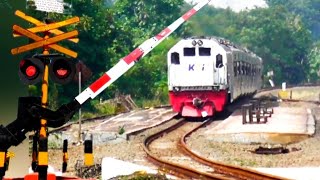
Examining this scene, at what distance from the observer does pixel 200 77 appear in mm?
17672

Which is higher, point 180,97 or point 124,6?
point 124,6

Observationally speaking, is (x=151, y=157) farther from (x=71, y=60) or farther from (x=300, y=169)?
(x=71, y=60)

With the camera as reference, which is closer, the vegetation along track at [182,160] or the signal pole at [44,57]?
the signal pole at [44,57]

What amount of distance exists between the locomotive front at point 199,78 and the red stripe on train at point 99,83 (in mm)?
12765

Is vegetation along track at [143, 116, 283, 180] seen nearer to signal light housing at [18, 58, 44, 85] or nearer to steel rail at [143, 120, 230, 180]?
steel rail at [143, 120, 230, 180]

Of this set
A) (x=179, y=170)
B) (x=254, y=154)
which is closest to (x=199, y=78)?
(x=254, y=154)

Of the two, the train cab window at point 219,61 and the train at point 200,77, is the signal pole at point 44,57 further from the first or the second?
the train cab window at point 219,61

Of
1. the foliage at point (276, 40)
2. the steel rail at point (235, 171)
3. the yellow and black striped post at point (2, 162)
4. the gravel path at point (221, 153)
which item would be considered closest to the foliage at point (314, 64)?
the foliage at point (276, 40)

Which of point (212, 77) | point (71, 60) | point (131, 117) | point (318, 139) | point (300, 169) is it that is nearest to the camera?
point (71, 60)

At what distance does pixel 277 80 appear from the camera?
148 ft

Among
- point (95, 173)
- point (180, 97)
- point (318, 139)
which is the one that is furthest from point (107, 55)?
point (95, 173)

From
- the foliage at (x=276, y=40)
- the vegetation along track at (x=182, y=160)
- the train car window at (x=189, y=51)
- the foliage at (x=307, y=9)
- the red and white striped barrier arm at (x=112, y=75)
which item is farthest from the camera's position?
the foliage at (x=307, y=9)

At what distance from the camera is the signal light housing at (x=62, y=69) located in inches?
177

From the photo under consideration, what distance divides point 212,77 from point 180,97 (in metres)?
1.20
